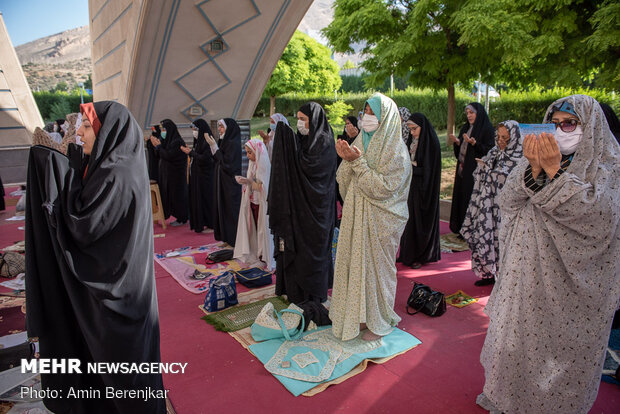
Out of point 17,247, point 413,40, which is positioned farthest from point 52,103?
point 413,40

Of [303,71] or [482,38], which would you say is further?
[303,71]

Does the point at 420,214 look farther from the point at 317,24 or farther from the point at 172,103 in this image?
the point at 317,24

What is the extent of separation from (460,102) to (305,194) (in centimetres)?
1153

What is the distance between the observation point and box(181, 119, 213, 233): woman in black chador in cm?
612

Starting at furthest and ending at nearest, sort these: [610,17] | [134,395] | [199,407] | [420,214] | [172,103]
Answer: [172,103]
[610,17]
[420,214]
[199,407]
[134,395]

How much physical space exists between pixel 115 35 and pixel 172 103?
2.77 m

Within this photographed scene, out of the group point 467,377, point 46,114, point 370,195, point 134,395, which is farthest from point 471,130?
point 46,114

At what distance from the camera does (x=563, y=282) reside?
1.99 meters

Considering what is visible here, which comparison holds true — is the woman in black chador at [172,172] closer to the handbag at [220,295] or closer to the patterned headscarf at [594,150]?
the handbag at [220,295]

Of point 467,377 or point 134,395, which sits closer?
point 134,395

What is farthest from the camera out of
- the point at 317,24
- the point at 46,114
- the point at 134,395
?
the point at 317,24

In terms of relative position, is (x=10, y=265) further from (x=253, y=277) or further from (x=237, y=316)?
(x=237, y=316)

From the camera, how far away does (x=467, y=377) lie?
2703 millimetres

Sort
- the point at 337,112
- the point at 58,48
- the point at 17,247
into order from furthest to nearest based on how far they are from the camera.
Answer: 1. the point at 58,48
2. the point at 337,112
3. the point at 17,247
